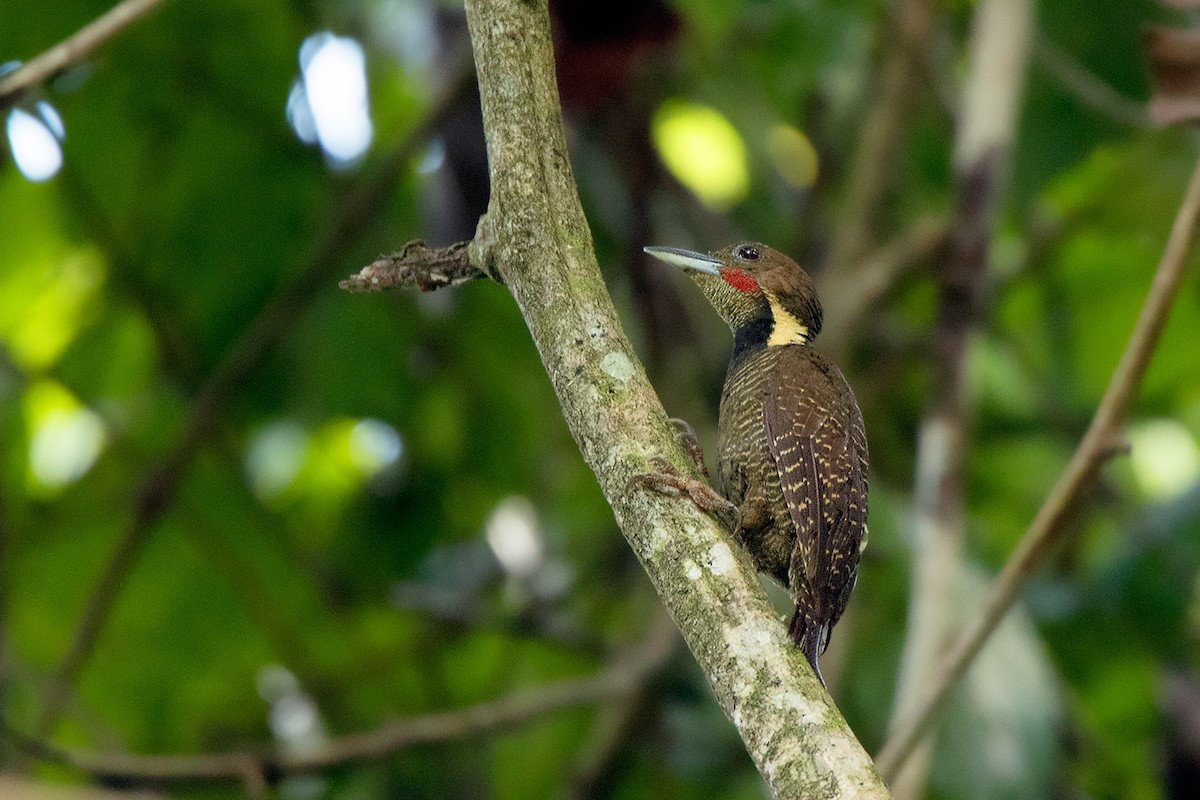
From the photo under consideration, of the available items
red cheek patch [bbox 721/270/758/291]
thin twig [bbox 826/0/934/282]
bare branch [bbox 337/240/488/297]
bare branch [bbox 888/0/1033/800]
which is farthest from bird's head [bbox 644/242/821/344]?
thin twig [bbox 826/0/934/282]

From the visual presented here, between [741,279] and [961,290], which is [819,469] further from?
[961,290]

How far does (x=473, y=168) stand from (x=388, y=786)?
212 cm

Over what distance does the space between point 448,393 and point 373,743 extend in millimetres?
1836

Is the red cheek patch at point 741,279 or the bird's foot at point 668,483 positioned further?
the red cheek patch at point 741,279

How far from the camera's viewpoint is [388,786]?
16.4 feet

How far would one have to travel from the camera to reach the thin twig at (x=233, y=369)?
416 cm

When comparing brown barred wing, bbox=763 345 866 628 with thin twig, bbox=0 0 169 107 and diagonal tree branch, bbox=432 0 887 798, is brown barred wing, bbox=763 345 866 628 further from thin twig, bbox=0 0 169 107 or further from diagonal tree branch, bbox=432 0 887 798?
thin twig, bbox=0 0 169 107

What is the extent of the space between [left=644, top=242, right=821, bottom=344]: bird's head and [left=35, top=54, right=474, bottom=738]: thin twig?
1555 mm

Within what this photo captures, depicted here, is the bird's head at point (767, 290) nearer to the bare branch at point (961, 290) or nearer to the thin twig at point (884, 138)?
the bare branch at point (961, 290)

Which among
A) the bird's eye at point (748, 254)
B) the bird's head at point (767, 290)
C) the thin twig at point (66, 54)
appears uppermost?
the thin twig at point (66, 54)

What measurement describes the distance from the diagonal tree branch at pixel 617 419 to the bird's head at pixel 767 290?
1.05 meters

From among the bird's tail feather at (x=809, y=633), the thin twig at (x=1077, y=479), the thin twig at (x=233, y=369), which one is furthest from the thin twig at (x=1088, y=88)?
the bird's tail feather at (x=809, y=633)

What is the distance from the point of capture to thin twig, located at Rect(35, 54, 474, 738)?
164 inches

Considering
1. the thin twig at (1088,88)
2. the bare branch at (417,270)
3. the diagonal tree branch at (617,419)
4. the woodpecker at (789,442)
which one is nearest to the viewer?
the diagonal tree branch at (617,419)
